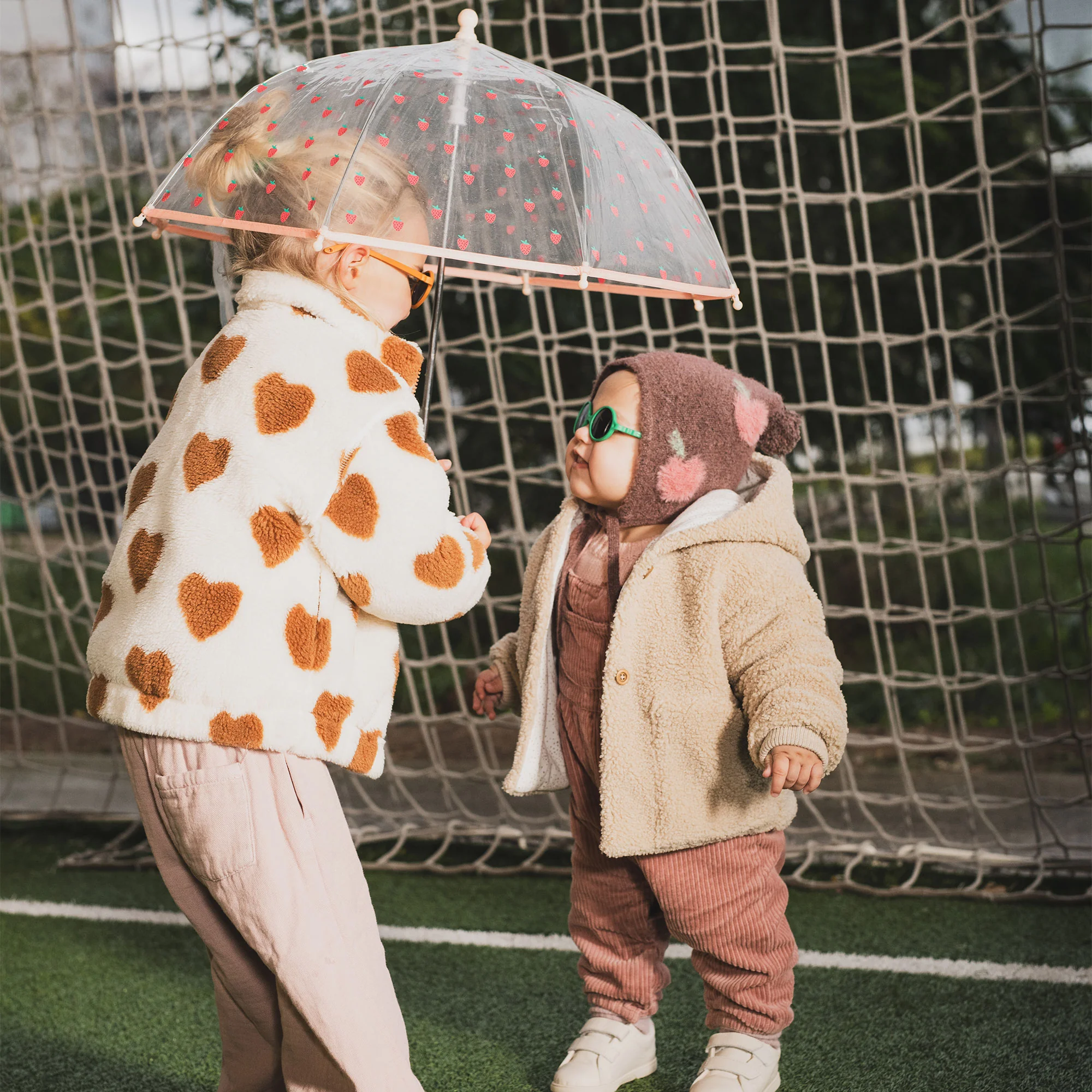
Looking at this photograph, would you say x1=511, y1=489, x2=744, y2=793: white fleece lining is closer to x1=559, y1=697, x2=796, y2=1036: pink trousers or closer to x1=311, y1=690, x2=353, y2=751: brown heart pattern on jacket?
x1=559, y1=697, x2=796, y2=1036: pink trousers

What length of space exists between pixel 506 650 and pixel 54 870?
1948 millimetres

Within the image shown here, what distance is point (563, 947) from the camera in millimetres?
2842

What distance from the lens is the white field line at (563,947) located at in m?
2.59

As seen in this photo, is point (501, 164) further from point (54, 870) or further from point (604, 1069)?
point (54, 870)

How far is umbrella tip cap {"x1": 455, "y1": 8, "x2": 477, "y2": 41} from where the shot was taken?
181cm

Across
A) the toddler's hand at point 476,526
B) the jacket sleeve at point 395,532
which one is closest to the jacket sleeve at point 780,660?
the toddler's hand at point 476,526

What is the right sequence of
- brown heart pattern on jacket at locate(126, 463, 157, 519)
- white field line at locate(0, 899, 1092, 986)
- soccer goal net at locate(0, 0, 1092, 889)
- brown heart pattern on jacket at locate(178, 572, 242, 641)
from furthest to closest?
soccer goal net at locate(0, 0, 1092, 889)
white field line at locate(0, 899, 1092, 986)
brown heart pattern on jacket at locate(126, 463, 157, 519)
brown heart pattern on jacket at locate(178, 572, 242, 641)

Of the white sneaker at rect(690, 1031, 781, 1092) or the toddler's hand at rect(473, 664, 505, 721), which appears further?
the toddler's hand at rect(473, 664, 505, 721)

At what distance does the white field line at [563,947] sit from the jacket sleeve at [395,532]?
4.94ft

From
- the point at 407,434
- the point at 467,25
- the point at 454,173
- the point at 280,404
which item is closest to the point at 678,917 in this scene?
the point at 407,434

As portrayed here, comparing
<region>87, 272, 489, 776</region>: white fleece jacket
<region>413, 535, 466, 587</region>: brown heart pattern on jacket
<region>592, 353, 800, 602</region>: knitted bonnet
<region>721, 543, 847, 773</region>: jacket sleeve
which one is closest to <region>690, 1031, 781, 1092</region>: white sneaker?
<region>721, 543, 847, 773</region>: jacket sleeve

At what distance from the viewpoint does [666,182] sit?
194 cm

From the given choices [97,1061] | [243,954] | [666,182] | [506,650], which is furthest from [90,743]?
[666,182]

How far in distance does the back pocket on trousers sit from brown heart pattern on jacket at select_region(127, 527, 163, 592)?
0.26 m
